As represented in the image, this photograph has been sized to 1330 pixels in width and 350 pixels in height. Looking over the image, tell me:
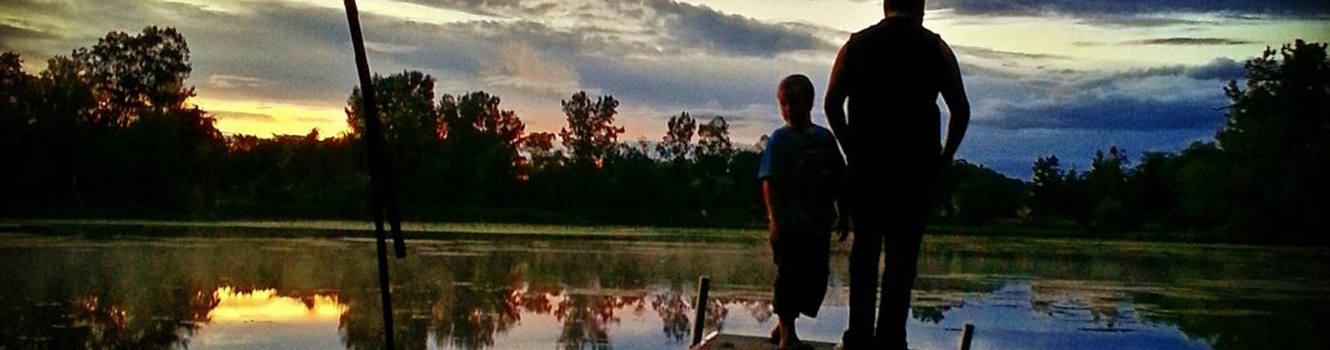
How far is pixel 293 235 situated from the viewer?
20547mm

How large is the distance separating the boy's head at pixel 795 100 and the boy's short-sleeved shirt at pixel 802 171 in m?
0.03

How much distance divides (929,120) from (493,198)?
24867mm

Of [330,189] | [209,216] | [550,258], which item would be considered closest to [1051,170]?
[330,189]

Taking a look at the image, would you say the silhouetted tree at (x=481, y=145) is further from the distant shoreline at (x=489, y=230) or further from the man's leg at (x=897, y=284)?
the man's leg at (x=897, y=284)

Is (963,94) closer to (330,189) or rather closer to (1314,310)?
(1314,310)

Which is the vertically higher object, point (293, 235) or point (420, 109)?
point (420, 109)

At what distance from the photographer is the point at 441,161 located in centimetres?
2517

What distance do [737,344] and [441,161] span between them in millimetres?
21436

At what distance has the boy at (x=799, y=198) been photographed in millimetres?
3854

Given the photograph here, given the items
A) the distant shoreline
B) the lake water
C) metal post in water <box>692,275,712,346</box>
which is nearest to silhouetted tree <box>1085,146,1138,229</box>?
the distant shoreline

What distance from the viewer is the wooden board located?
396 cm

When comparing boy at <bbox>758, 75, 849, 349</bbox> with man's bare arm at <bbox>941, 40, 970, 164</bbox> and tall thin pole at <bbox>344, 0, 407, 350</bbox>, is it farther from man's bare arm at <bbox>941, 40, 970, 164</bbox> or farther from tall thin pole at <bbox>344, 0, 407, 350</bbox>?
tall thin pole at <bbox>344, 0, 407, 350</bbox>

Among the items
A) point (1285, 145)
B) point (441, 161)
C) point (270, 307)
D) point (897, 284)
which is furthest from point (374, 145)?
point (1285, 145)

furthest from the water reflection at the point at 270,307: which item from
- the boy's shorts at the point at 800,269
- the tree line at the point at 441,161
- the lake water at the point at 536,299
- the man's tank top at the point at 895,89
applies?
A: the tree line at the point at 441,161
